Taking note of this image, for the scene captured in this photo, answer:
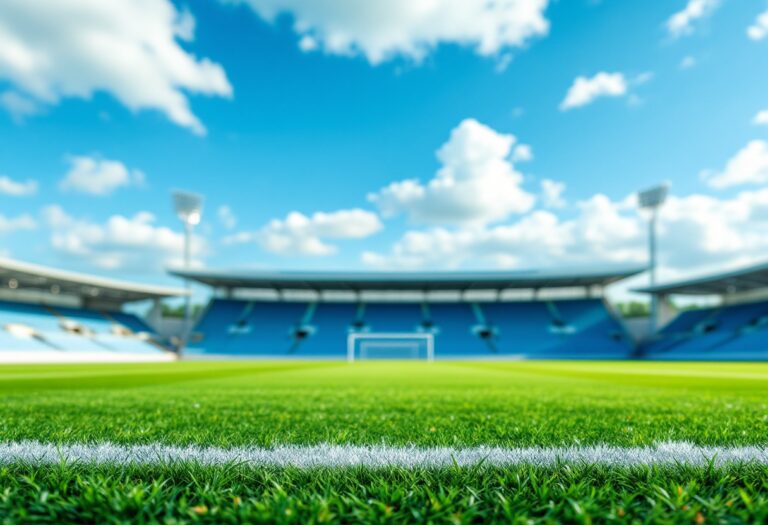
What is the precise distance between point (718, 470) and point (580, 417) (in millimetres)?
1903

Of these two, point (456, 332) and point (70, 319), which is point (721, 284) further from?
point (70, 319)

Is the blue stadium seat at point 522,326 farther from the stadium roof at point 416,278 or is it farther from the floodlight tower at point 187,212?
the floodlight tower at point 187,212

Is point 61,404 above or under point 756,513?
under

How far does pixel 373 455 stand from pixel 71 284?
3971 cm

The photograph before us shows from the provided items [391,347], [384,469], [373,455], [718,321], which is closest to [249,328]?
[391,347]

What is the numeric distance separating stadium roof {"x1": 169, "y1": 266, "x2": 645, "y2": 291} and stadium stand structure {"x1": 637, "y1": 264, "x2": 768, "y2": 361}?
5.32 m

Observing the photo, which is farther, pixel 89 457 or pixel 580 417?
pixel 580 417

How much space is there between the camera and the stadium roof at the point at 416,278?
3875 centimetres

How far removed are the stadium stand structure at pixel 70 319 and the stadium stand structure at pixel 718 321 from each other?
138 feet

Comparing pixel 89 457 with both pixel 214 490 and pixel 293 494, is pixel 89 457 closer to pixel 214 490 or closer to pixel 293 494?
pixel 214 490

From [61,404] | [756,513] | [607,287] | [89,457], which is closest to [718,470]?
[756,513]

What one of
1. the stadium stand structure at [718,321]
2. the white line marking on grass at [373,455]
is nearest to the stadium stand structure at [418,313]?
the stadium stand structure at [718,321]

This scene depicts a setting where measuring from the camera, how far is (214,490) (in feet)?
4.75

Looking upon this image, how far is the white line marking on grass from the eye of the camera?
1827 millimetres
